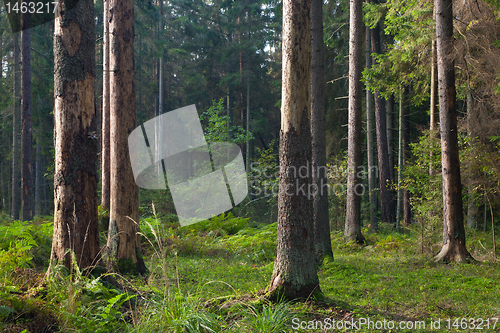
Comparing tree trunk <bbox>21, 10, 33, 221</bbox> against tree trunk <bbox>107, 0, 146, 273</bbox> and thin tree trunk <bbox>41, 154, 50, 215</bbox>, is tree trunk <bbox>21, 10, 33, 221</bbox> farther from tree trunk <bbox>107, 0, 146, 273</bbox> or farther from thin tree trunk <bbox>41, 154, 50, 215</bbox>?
thin tree trunk <bbox>41, 154, 50, 215</bbox>

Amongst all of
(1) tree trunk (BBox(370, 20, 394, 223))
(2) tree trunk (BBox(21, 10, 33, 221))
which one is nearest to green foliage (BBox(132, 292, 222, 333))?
(2) tree trunk (BBox(21, 10, 33, 221))

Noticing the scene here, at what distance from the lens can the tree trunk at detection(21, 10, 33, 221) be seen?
11984 mm

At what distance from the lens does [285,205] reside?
4.09 m

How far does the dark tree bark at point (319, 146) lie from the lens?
696cm

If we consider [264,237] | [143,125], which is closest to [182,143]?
[143,125]

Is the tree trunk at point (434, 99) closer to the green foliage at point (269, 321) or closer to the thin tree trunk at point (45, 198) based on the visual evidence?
the green foliage at point (269, 321)

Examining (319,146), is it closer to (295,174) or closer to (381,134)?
(295,174)

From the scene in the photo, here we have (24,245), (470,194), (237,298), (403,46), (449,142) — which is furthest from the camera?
(403,46)

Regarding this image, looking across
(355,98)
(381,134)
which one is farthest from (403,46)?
(381,134)

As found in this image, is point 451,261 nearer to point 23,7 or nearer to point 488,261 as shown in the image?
point 488,261

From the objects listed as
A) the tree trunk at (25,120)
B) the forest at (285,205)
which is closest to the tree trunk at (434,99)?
the forest at (285,205)

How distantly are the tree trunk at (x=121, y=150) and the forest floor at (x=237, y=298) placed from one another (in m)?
0.66

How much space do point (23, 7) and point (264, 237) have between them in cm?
1157

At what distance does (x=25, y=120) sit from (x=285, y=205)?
39.5ft
